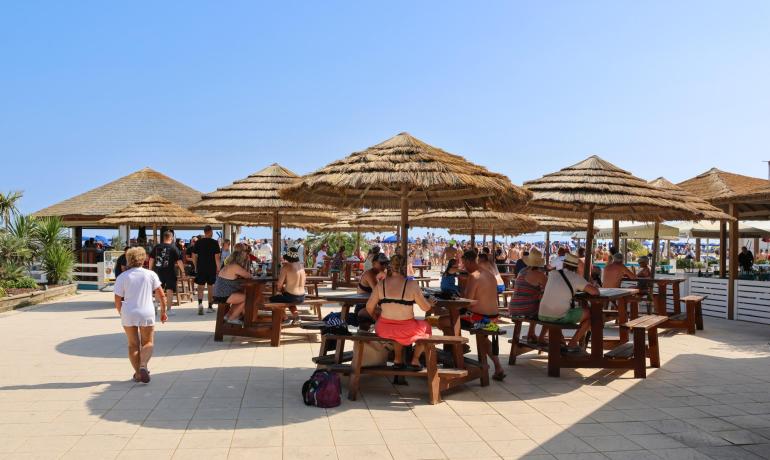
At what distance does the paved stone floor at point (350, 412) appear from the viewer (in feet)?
14.5

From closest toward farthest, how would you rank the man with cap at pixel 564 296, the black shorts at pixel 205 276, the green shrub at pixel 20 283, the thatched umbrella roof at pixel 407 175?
the thatched umbrella roof at pixel 407 175
the man with cap at pixel 564 296
the black shorts at pixel 205 276
the green shrub at pixel 20 283

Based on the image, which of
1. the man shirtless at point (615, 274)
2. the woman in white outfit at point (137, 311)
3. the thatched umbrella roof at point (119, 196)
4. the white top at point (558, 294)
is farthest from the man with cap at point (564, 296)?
the thatched umbrella roof at point (119, 196)

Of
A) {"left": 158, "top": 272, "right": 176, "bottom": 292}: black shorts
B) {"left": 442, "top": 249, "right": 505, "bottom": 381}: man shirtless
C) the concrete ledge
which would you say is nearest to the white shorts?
{"left": 442, "top": 249, "right": 505, "bottom": 381}: man shirtless

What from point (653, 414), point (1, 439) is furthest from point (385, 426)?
point (1, 439)

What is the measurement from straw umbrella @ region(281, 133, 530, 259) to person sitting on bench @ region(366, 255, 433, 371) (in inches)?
16.1

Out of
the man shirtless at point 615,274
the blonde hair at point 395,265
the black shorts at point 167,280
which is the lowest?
the black shorts at point 167,280

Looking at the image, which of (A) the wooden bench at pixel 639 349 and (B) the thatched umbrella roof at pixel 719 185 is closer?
(A) the wooden bench at pixel 639 349

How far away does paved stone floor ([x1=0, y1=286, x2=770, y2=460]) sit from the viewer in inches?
175

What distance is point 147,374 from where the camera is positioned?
20.5 feet

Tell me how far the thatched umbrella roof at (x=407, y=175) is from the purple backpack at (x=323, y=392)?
6.76 ft

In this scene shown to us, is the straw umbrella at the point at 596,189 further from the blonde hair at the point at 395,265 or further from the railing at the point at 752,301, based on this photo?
the railing at the point at 752,301

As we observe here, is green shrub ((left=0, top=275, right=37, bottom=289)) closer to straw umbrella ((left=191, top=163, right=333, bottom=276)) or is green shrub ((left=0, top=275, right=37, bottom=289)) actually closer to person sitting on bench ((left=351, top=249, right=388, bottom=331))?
straw umbrella ((left=191, top=163, right=333, bottom=276))

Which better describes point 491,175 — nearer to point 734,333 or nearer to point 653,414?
point 653,414

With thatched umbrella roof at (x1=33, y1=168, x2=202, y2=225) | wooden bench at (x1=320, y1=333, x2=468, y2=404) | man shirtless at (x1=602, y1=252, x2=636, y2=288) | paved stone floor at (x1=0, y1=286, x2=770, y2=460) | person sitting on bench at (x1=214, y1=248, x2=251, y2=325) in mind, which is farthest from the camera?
thatched umbrella roof at (x1=33, y1=168, x2=202, y2=225)
